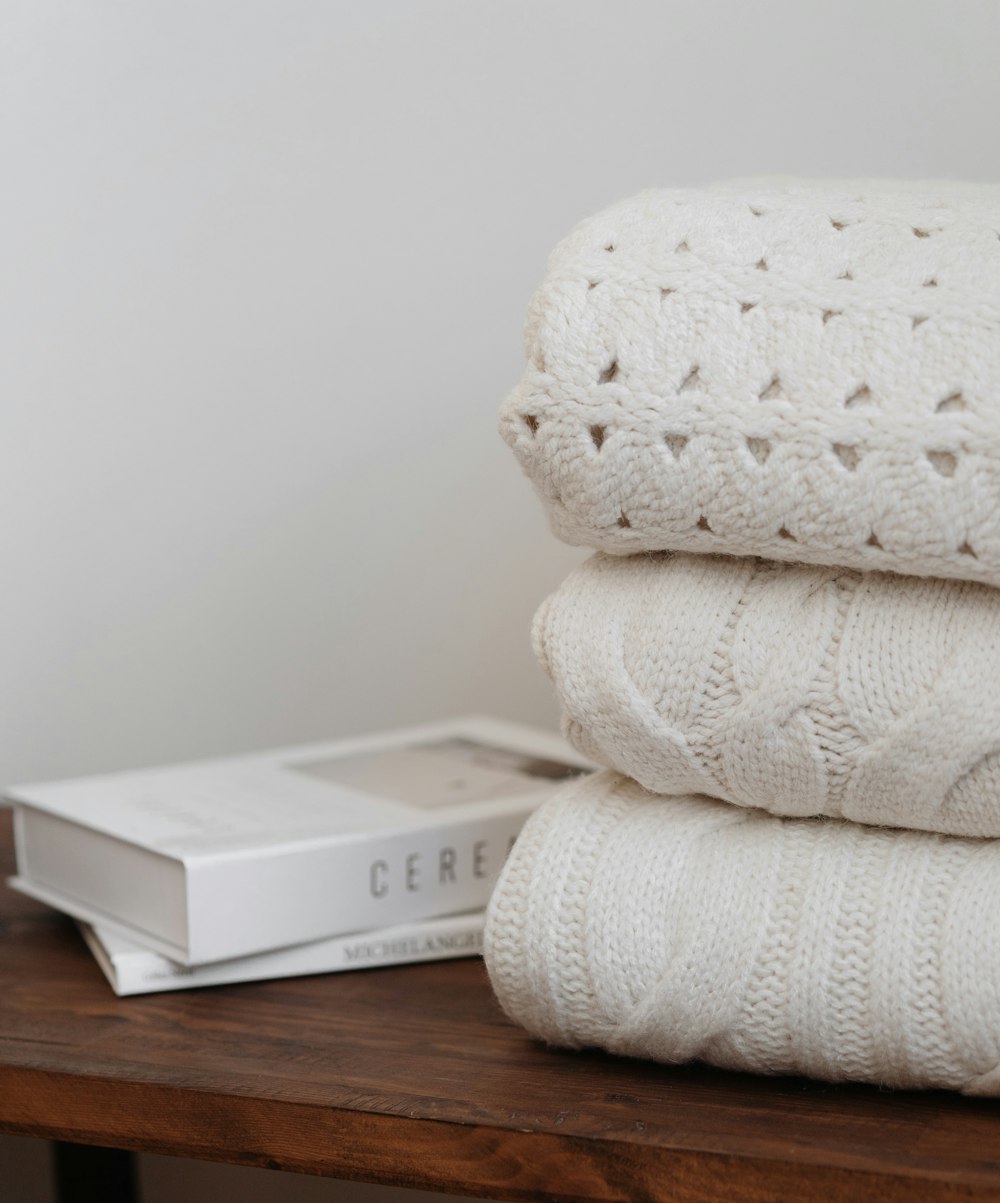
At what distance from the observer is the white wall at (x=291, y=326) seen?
0.75m

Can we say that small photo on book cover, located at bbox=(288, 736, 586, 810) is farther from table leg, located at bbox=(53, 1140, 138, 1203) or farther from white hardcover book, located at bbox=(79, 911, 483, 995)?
table leg, located at bbox=(53, 1140, 138, 1203)

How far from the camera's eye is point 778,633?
1.33 ft

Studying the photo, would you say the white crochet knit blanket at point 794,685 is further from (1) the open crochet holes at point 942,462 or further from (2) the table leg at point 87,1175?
(2) the table leg at point 87,1175

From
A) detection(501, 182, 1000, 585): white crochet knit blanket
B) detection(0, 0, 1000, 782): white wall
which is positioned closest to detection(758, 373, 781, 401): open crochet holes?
detection(501, 182, 1000, 585): white crochet knit blanket

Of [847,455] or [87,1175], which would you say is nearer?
[847,455]

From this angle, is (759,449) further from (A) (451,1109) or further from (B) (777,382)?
(A) (451,1109)

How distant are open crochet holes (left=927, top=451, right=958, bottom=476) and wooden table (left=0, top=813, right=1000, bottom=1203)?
0.63 feet

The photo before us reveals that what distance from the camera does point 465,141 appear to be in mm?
765

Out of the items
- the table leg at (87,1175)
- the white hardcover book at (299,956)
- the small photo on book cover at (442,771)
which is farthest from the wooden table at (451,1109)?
the table leg at (87,1175)

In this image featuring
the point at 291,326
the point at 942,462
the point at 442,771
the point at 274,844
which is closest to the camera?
the point at 942,462

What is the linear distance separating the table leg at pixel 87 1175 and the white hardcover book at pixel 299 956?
0.22 metres

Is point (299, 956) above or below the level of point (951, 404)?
below

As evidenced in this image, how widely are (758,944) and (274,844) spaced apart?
0.21 metres

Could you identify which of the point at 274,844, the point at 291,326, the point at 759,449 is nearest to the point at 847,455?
the point at 759,449
